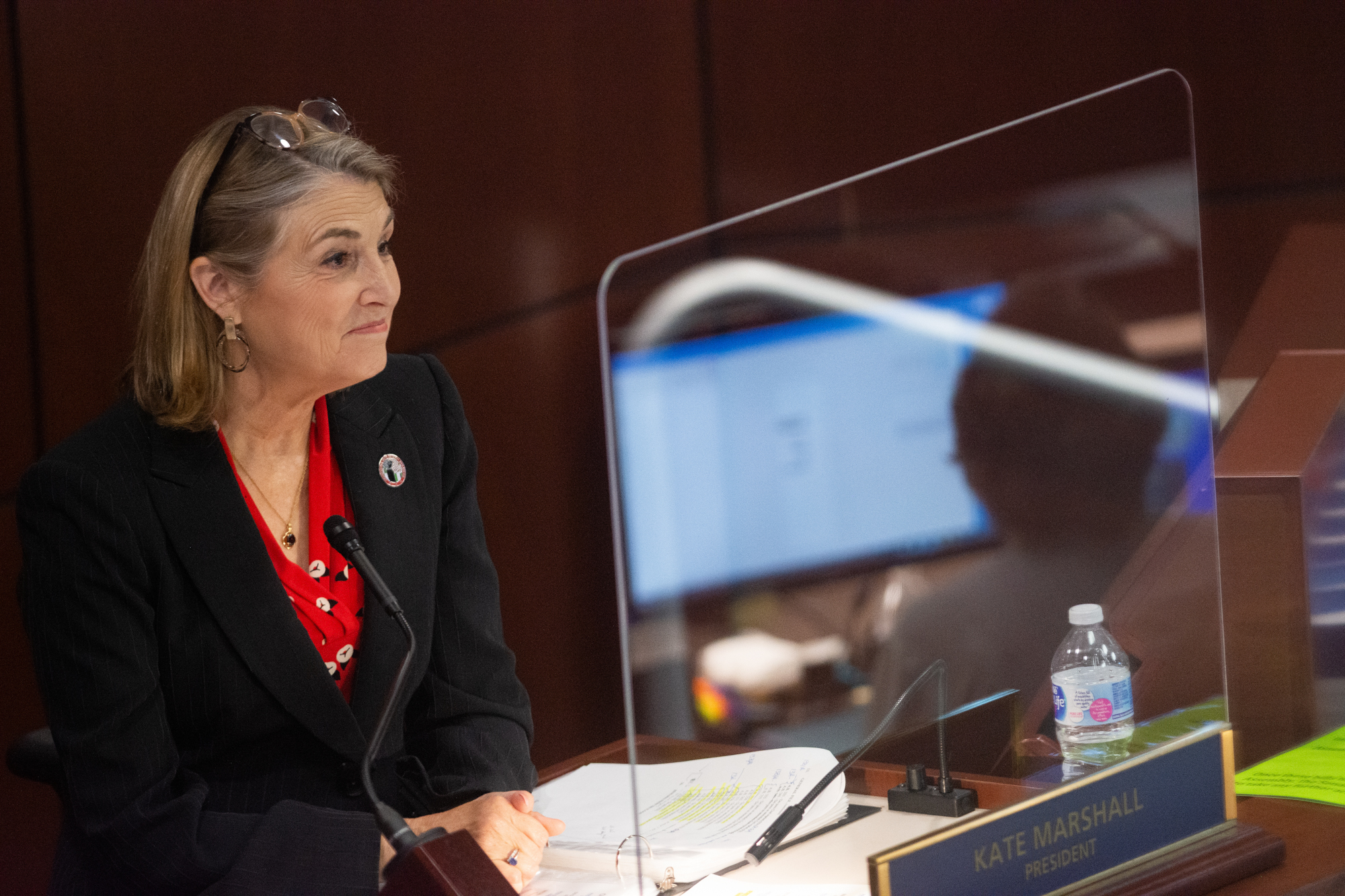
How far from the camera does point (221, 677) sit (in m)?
1.36

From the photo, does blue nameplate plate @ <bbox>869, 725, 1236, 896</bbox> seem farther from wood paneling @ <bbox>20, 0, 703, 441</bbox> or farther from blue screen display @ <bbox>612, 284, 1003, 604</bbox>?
wood paneling @ <bbox>20, 0, 703, 441</bbox>

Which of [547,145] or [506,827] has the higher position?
[547,145]

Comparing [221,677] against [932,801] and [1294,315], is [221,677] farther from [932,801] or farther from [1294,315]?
[1294,315]

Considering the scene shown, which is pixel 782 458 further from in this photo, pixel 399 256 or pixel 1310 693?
pixel 399 256

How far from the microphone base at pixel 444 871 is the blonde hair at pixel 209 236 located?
68 centimetres

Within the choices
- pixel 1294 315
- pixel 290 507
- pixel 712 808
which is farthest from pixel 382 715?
pixel 1294 315

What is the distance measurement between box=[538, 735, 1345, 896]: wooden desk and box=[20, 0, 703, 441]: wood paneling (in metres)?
1.96

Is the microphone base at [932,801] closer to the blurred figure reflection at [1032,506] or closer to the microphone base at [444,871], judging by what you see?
the blurred figure reflection at [1032,506]

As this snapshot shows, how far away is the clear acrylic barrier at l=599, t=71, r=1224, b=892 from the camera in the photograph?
85cm

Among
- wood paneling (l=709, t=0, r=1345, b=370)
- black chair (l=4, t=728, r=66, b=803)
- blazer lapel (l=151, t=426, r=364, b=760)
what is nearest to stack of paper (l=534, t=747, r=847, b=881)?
blazer lapel (l=151, t=426, r=364, b=760)

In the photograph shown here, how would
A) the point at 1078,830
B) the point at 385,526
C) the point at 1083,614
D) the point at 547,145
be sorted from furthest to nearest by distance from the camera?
1. the point at 547,145
2. the point at 385,526
3. the point at 1083,614
4. the point at 1078,830

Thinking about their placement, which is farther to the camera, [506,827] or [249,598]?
[249,598]

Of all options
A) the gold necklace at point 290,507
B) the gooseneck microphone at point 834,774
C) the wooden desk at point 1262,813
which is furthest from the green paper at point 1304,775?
the gold necklace at point 290,507

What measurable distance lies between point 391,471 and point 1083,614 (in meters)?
0.80
